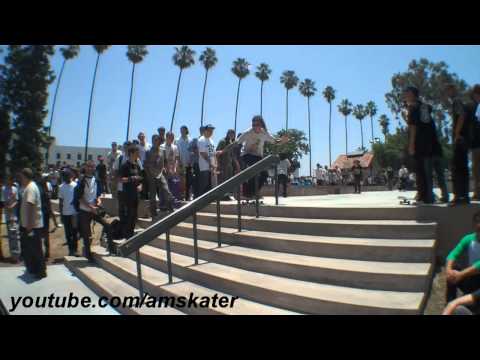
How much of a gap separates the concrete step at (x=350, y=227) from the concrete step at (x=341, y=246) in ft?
0.37

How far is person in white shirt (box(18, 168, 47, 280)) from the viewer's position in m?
6.29

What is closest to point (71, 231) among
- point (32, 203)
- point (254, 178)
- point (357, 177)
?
point (32, 203)

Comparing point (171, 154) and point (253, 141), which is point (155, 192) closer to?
point (171, 154)

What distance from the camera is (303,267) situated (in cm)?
414

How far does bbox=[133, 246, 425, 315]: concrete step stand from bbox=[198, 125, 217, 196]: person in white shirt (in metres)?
3.89

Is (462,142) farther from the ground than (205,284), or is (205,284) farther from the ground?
(462,142)

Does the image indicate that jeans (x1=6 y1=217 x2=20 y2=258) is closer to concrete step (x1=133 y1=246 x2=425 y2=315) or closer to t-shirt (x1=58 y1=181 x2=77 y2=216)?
t-shirt (x1=58 y1=181 x2=77 y2=216)

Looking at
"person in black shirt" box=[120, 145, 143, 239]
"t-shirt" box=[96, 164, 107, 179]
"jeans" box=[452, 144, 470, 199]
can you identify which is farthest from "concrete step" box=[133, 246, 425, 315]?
"t-shirt" box=[96, 164, 107, 179]

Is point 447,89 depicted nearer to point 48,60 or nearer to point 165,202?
point 165,202

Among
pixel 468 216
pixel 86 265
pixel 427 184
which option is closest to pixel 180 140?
pixel 86 265

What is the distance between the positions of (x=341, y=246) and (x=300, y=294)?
3.40 feet

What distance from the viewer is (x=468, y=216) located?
174 inches

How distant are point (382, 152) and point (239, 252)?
199 feet

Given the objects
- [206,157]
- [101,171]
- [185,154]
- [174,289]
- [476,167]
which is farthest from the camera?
[101,171]
